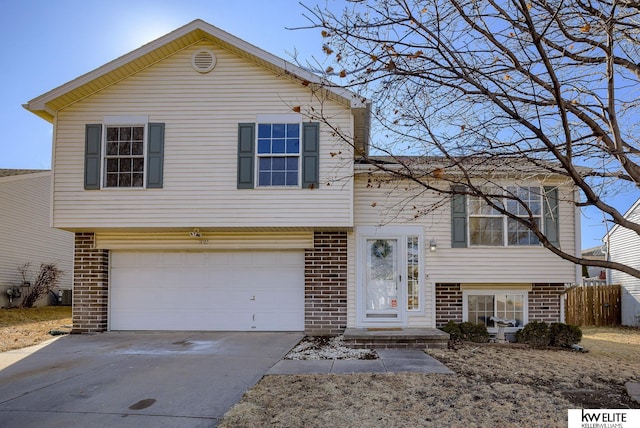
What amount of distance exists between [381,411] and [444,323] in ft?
20.0

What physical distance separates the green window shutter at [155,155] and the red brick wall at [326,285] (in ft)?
11.9

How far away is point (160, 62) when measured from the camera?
35.8 ft

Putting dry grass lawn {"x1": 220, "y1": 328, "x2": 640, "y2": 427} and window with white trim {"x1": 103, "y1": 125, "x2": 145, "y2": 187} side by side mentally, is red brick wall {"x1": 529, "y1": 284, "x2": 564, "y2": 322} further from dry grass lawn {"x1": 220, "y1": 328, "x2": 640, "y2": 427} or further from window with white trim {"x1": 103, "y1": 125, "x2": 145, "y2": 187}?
window with white trim {"x1": 103, "y1": 125, "x2": 145, "y2": 187}

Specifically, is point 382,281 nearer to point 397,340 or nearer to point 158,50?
point 397,340

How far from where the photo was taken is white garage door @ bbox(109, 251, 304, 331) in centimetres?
1128

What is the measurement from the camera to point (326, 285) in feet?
36.0

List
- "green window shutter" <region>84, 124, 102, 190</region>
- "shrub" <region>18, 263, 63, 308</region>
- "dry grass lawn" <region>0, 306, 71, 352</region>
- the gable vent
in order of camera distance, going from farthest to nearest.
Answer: "shrub" <region>18, 263, 63, 308</region>
the gable vent
"green window shutter" <region>84, 124, 102, 190</region>
"dry grass lawn" <region>0, 306, 71, 352</region>

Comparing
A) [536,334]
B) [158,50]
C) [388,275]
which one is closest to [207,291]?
[388,275]

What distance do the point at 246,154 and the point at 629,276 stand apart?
16168 millimetres

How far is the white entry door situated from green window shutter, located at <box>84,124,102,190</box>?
5.85 m

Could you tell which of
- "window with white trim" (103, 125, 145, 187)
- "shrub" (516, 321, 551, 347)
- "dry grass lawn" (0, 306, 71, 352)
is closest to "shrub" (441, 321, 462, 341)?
"shrub" (516, 321, 551, 347)

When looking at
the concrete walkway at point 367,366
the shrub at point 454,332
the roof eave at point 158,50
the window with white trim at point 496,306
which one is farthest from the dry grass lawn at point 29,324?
the window with white trim at point 496,306

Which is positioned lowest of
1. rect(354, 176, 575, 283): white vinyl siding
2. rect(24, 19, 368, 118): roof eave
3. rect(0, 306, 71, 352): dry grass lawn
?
rect(0, 306, 71, 352): dry grass lawn

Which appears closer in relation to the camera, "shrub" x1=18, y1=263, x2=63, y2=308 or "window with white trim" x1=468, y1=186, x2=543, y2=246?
"window with white trim" x1=468, y1=186, x2=543, y2=246
